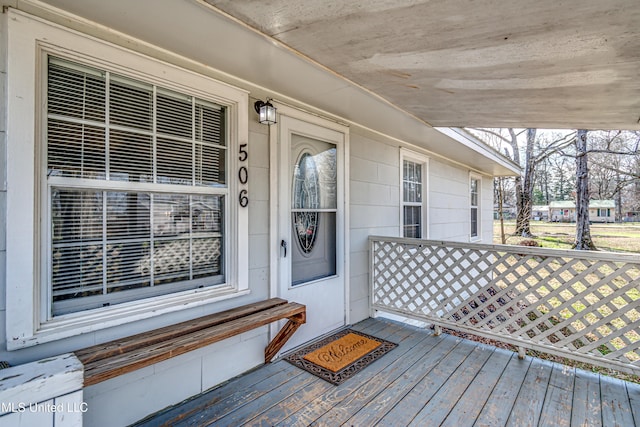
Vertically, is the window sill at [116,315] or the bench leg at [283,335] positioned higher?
the window sill at [116,315]

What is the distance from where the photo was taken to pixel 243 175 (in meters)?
2.49

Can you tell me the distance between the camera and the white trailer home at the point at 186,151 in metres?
1.53

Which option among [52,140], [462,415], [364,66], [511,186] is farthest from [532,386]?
[511,186]

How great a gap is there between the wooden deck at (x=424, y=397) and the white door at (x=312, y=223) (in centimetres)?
67

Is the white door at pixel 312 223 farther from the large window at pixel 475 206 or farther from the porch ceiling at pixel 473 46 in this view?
the large window at pixel 475 206

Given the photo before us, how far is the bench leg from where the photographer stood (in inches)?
99.0

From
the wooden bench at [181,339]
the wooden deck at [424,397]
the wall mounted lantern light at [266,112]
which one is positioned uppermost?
the wall mounted lantern light at [266,112]

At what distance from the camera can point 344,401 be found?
215 centimetres

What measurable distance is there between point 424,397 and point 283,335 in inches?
45.7

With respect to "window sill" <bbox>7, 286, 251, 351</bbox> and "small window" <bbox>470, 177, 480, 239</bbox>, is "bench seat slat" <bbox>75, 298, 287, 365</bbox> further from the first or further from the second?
"small window" <bbox>470, 177, 480, 239</bbox>

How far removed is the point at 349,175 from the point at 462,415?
2.42 m

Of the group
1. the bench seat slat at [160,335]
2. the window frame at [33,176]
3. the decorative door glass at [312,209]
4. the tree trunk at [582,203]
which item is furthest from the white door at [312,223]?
the tree trunk at [582,203]

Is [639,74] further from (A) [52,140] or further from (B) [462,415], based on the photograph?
(A) [52,140]

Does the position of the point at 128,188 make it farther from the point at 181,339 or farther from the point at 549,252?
the point at 549,252
